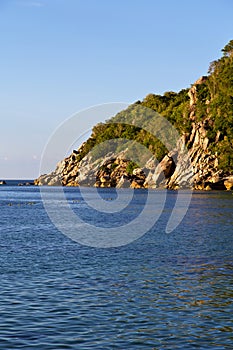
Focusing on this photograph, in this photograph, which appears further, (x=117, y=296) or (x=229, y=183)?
(x=229, y=183)

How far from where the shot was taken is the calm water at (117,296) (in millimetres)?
20094

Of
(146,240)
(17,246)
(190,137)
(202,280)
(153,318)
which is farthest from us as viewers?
(190,137)

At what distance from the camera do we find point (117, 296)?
2647 cm

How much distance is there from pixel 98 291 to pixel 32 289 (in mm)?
3457

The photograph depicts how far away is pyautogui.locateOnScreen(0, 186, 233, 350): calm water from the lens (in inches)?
791

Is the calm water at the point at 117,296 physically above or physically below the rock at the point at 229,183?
below

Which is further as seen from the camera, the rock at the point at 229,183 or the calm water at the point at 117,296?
the rock at the point at 229,183

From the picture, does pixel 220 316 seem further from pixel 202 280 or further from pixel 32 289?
pixel 32 289

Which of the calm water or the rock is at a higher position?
the rock

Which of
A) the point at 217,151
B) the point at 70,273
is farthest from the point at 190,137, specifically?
the point at 70,273

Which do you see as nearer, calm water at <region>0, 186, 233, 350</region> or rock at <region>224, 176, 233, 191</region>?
calm water at <region>0, 186, 233, 350</region>

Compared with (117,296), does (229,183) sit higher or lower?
higher

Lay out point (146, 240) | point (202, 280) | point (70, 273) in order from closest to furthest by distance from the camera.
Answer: point (202, 280) < point (70, 273) < point (146, 240)

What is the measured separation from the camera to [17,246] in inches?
1772
